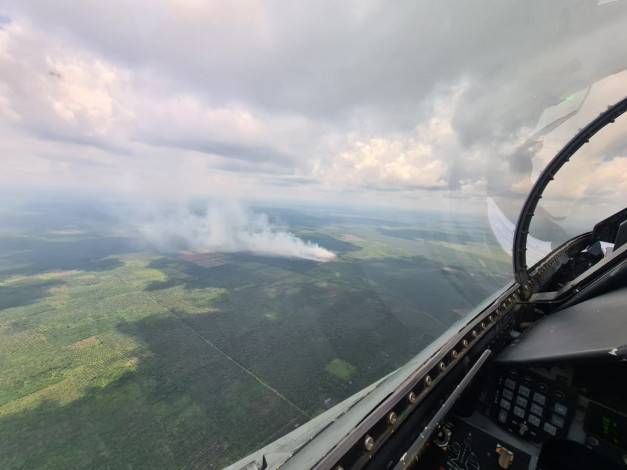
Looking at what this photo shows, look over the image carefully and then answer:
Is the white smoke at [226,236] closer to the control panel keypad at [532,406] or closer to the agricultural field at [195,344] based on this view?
the agricultural field at [195,344]

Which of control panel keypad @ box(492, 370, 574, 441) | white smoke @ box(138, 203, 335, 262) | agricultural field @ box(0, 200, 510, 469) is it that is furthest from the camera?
Answer: white smoke @ box(138, 203, 335, 262)

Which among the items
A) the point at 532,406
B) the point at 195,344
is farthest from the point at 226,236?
the point at 532,406

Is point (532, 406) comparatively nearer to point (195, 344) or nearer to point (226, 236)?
point (195, 344)

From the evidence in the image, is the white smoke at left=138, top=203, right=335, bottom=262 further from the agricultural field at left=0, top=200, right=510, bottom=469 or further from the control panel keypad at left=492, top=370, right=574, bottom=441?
the control panel keypad at left=492, top=370, right=574, bottom=441

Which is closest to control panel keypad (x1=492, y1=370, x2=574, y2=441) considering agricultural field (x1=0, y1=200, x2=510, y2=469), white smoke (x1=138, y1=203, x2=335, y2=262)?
agricultural field (x1=0, y1=200, x2=510, y2=469)

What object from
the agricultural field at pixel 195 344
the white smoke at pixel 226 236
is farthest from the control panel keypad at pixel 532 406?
the white smoke at pixel 226 236

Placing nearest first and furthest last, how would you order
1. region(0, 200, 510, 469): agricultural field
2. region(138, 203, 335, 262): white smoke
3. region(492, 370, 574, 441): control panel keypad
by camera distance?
region(492, 370, 574, 441): control panel keypad
region(0, 200, 510, 469): agricultural field
region(138, 203, 335, 262): white smoke

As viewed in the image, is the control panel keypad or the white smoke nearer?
the control panel keypad
